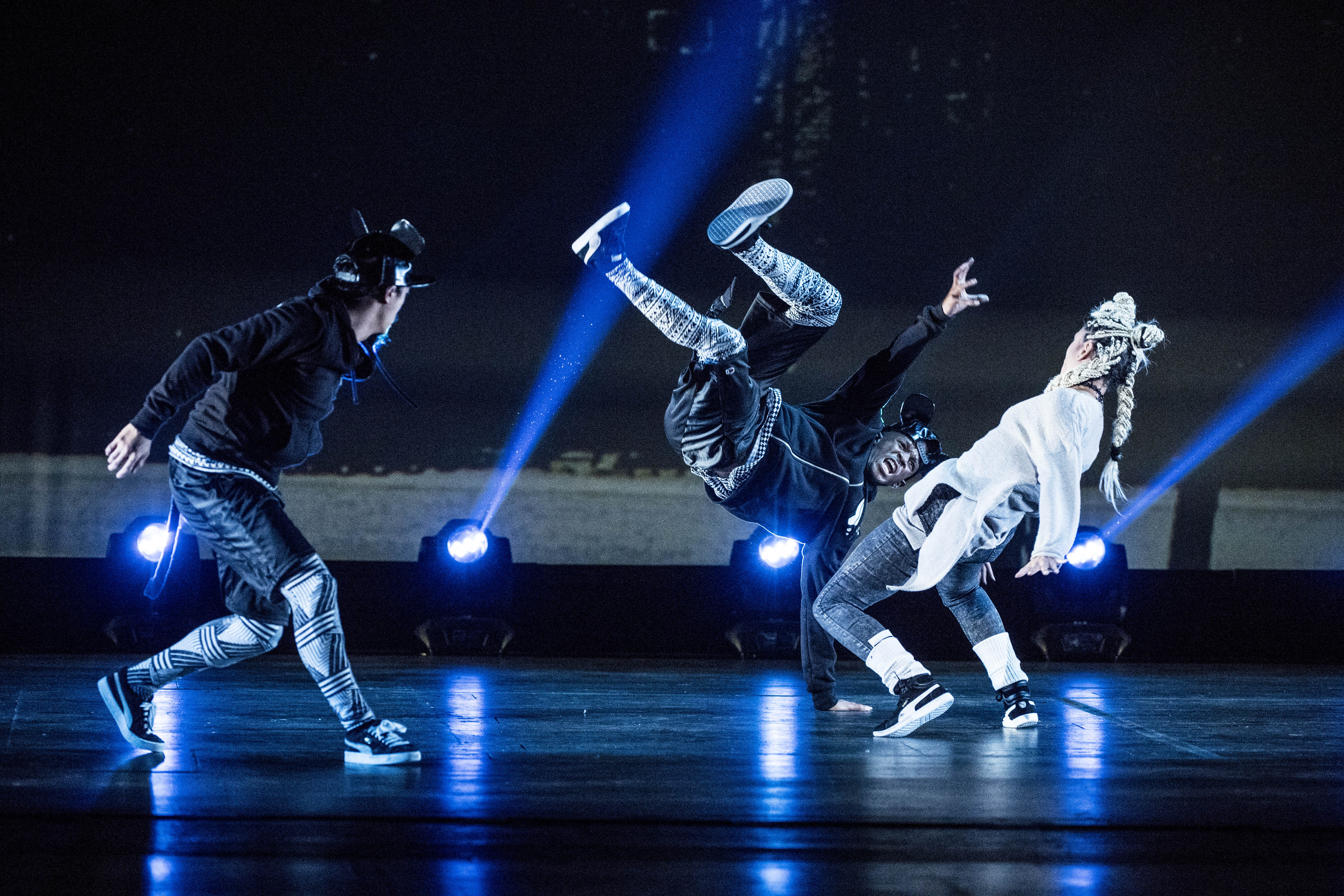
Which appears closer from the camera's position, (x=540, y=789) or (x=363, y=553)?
(x=540, y=789)

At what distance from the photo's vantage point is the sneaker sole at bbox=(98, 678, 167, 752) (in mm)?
2785

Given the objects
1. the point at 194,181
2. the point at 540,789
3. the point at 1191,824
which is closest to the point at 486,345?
the point at 194,181

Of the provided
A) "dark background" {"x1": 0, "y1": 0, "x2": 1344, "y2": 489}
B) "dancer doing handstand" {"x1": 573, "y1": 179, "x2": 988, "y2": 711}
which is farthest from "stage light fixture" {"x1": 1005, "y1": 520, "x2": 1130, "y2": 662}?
"dancer doing handstand" {"x1": 573, "y1": 179, "x2": 988, "y2": 711}

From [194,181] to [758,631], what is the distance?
3244 millimetres

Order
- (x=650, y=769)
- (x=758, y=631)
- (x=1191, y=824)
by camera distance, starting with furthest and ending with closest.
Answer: (x=758, y=631)
(x=650, y=769)
(x=1191, y=824)

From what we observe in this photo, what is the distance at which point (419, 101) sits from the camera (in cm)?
621

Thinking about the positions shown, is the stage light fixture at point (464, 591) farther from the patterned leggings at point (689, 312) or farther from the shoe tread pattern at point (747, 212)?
the shoe tread pattern at point (747, 212)

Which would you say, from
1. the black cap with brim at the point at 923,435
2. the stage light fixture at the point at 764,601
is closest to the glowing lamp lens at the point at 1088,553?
the stage light fixture at the point at 764,601

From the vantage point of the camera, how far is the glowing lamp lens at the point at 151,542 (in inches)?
218

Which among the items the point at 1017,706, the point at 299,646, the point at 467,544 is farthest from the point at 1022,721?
the point at 467,544

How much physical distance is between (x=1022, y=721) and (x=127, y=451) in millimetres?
2213

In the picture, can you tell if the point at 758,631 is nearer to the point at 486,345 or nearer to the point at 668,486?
the point at 668,486

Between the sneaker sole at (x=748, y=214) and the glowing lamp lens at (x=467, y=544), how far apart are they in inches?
110

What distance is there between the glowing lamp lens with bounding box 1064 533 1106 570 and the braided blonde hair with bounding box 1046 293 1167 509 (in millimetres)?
2412
